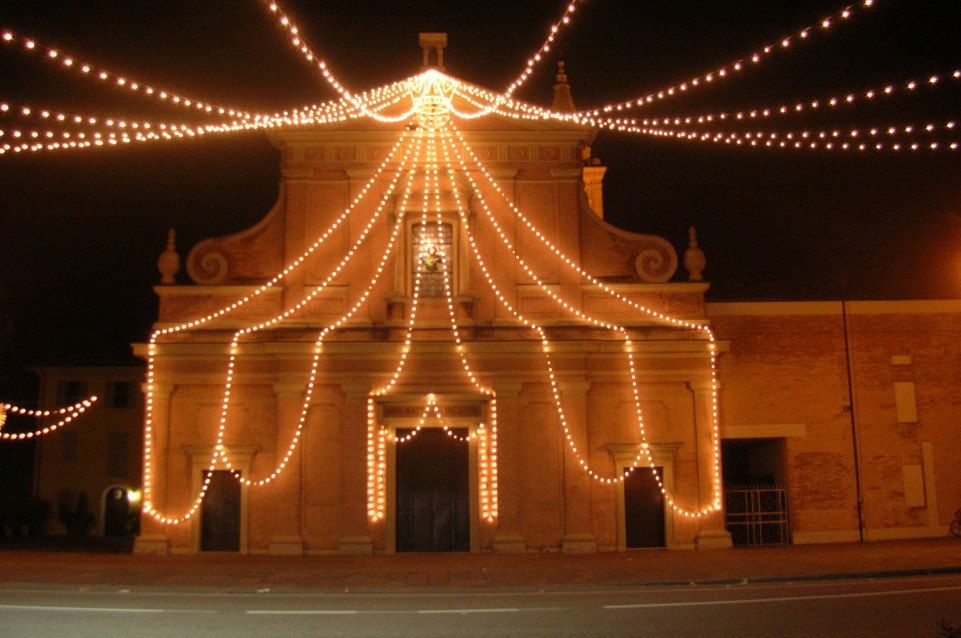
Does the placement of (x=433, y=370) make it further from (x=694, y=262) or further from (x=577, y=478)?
(x=694, y=262)

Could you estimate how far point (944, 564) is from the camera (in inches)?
709

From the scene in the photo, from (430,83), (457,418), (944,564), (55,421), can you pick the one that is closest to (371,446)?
(457,418)

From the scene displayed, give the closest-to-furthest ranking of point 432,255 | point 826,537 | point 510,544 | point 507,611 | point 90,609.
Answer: point 507,611 → point 90,609 → point 510,544 → point 432,255 → point 826,537

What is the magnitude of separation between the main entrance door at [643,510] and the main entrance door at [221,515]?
29.7 ft

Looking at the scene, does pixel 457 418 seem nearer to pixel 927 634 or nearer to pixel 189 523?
pixel 189 523

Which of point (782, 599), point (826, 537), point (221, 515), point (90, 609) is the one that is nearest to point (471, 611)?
point (782, 599)

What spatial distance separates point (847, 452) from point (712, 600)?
12.0 meters

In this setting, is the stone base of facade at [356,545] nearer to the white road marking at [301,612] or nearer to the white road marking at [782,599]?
the white road marking at [301,612]

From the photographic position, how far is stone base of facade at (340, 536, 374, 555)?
2217 cm

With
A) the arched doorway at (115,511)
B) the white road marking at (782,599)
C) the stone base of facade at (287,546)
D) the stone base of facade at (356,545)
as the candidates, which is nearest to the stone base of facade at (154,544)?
the stone base of facade at (287,546)

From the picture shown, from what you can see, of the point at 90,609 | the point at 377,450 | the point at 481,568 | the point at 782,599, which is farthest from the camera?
the point at 377,450

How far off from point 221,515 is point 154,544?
1587mm

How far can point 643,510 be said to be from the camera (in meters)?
22.9

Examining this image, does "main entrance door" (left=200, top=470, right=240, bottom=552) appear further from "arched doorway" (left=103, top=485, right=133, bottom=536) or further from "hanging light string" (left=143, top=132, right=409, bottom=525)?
"arched doorway" (left=103, top=485, right=133, bottom=536)
